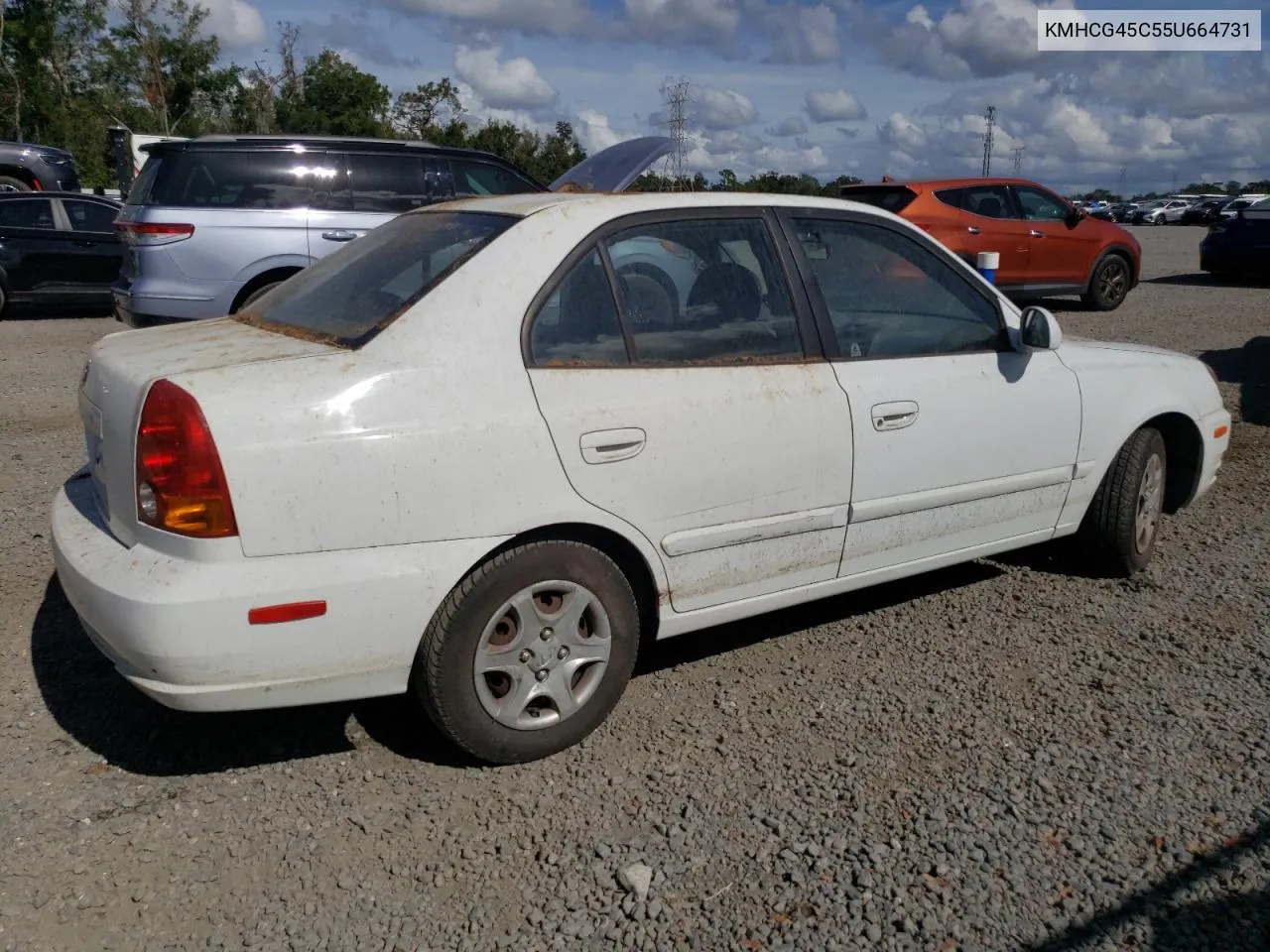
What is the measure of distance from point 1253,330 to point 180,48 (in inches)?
1561

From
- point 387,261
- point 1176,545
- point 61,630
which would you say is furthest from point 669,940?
point 1176,545

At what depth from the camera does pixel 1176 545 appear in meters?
5.19

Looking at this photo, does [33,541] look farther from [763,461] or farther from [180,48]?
[180,48]

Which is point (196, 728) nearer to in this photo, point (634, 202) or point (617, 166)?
point (634, 202)

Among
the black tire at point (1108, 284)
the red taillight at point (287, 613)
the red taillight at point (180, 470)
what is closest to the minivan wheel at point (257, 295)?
the red taillight at point (180, 470)

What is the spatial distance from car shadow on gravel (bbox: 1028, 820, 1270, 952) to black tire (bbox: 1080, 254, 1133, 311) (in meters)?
12.6

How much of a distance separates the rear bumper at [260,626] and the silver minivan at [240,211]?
5.85 metres

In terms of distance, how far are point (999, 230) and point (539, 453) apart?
11643mm

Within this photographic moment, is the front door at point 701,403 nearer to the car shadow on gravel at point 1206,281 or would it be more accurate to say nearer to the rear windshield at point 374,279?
the rear windshield at point 374,279

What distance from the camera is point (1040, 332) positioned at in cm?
403

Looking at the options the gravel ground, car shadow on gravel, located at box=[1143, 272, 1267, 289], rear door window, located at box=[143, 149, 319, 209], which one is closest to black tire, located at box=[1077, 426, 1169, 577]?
the gravel ground

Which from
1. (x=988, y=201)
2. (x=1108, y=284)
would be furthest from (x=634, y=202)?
(x=1108, y=284)

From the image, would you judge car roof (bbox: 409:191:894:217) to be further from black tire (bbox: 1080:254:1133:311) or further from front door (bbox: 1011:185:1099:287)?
black tire (bbox: 1080:254:1133:311)

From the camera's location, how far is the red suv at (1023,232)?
13.0m
